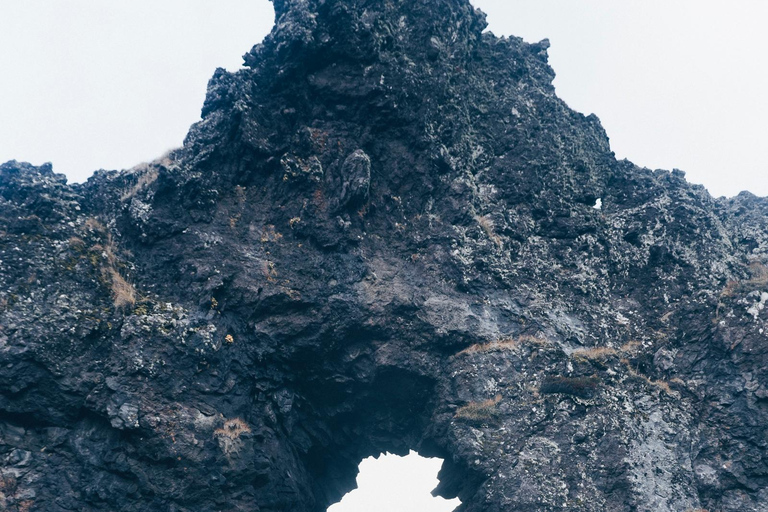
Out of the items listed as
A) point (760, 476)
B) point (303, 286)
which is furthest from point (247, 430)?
point (760, 476)

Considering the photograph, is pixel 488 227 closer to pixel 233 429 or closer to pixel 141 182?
pixel 233 429

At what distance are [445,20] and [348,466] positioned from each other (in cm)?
1928

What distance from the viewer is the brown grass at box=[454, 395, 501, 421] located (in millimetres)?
17086

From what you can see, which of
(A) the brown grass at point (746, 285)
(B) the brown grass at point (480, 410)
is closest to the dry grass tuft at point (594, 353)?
(B) the brown grass at point (480, 410)

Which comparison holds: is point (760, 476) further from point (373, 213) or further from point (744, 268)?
point (373, 213)

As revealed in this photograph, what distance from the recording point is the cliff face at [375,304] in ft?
49.6

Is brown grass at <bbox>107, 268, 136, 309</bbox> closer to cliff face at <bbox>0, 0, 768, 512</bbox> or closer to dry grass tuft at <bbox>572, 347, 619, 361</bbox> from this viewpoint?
cliff face at <bbox>0, 0, 768, 512</bbox>

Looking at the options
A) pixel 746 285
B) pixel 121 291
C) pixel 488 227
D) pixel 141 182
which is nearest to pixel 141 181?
pixel 141 182

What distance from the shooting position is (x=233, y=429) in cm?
1606

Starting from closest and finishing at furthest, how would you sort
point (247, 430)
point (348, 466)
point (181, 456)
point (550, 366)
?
point (181, 456) → point (247, 430) → point (550, 366) → point (348, 466)

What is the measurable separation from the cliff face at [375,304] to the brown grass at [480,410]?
64 millimetres

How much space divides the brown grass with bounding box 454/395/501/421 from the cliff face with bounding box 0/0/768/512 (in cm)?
6

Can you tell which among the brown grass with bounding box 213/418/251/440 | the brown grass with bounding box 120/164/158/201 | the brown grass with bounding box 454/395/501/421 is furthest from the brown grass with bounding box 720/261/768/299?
the brown grass with bounding box 120/164/158/201

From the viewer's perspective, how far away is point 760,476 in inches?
606
